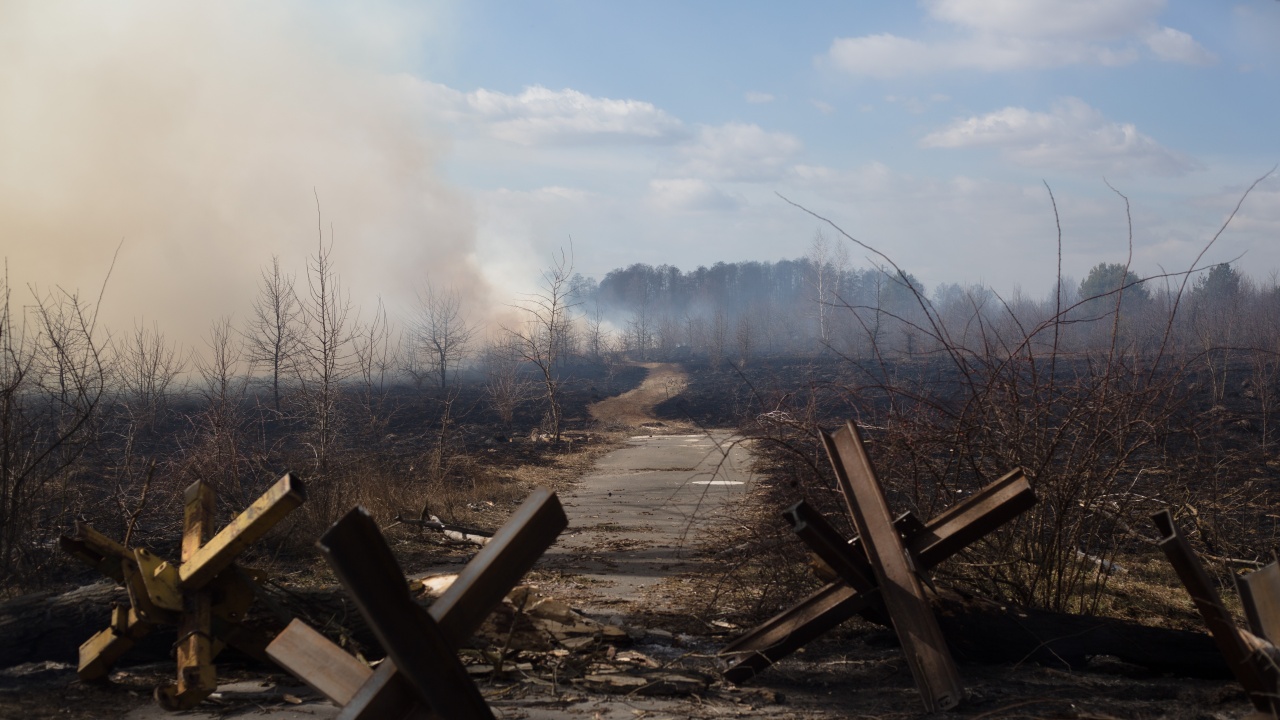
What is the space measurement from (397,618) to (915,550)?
9.22 ft

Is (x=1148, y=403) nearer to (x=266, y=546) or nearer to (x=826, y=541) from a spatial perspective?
(x=826, y=541)

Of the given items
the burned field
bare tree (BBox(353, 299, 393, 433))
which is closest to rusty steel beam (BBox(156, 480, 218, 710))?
the burned field

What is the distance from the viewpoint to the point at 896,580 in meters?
4.44

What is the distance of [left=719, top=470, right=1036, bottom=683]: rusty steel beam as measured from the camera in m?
4.53

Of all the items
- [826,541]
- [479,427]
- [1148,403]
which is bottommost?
[479,427]

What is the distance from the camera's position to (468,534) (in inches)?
449

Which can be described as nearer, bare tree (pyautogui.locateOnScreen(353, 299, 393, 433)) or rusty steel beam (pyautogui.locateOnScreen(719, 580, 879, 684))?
rusty steel beam (pyautogui.locateOnScreen(719, 580, 879, 684))

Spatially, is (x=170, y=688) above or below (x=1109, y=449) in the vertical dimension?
below

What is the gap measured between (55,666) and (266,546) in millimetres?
4508

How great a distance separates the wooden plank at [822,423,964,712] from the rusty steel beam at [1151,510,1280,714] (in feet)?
3.80

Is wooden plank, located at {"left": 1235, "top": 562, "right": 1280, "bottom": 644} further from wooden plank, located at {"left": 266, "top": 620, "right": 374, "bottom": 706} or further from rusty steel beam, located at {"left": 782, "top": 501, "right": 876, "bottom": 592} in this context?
wooden plank, located at {"left": 266, "top": 620, "right": 374, "bottom": 706}

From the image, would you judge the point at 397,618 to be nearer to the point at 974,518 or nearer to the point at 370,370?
the point at 974,518

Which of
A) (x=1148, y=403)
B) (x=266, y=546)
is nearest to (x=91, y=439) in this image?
(x=266, y=546)

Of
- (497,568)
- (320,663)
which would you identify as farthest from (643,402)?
(497,568)
